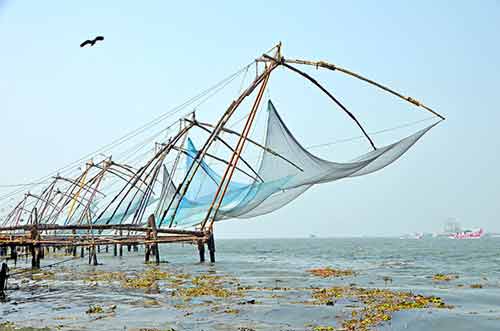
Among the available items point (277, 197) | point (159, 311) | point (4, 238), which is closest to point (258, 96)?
point (277, 197)

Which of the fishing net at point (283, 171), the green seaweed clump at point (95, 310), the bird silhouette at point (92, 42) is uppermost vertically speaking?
the bird silhouette at point (92, 42)

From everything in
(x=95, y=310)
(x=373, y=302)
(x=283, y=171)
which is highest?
(x=283, y=171)

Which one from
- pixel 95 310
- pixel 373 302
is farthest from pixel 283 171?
pixel 95 310

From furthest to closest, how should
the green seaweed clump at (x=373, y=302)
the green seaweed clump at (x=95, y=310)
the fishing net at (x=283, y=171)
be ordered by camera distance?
the fishing net at (x=283, y=171), the green seaweed clump at (x=95, y=310), the green seaweed clump at (x=373, y=302)

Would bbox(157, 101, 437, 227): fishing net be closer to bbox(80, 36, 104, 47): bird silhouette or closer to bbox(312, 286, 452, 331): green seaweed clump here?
bbox(312, 286, 452, 331): green seaweed clump

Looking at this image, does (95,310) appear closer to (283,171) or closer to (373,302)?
(373,302)

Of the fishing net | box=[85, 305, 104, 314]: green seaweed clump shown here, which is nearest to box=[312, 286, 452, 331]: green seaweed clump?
the fishing net

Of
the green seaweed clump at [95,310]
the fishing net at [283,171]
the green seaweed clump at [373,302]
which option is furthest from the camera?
the fishing net at [283,171]

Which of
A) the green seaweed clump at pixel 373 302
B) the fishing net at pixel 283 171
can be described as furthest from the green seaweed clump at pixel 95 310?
the fishing net at pixel 283 171

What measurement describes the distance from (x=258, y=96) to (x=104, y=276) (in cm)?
804

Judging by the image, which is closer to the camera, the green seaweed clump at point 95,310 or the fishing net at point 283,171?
the green seaweed clump at point 95,310

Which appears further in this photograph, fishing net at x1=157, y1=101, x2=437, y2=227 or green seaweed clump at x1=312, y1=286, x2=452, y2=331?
fishing net at x1=157, y1=101, x2=437, y2=227

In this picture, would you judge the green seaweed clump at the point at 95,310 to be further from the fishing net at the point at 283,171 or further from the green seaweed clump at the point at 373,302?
the fishing net at the point at 283,171

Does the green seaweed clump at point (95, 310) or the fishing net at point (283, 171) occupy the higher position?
the fishing net at point (283, 171)
